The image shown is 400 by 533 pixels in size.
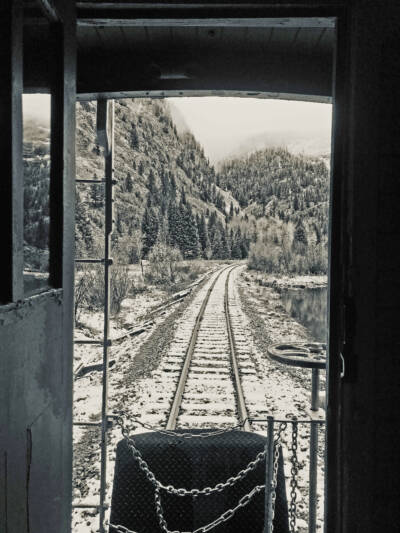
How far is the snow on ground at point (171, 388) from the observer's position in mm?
5028

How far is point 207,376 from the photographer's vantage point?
762 centimetres

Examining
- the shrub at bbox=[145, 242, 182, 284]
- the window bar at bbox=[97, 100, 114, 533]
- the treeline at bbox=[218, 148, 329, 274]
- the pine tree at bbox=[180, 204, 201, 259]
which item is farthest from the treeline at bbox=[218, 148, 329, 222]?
the window bar at bbox=[97, 100, 114, 533]

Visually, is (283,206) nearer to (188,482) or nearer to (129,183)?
(129,183)

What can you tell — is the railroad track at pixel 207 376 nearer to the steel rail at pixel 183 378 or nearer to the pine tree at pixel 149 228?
the steel rail at pixel 183 378

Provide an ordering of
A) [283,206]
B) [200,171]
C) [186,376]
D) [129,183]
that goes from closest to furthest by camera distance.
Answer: [186,376] < [129,183] < [283,206] < [200,171]

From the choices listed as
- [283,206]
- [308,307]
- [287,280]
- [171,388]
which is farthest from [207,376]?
[283,206]

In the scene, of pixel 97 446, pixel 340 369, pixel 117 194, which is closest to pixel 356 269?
pixel 340 369

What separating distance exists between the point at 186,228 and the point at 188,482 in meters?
19.6

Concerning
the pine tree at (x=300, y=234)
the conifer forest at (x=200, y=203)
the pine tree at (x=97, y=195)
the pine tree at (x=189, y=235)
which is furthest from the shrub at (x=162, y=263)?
the pine tree at (x=300, y=234)

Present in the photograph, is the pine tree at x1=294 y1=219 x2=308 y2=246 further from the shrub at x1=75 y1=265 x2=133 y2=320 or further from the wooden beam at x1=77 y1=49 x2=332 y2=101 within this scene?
the wooden beam at x1=77 y1=49 x2=332 y2=101

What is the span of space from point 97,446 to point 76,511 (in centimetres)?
145

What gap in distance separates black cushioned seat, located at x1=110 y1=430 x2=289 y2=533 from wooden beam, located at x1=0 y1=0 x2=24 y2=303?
2.81 m

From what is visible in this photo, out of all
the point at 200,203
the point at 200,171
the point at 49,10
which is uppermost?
the point at 200,171

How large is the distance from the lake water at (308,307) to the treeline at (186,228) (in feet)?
20.4
